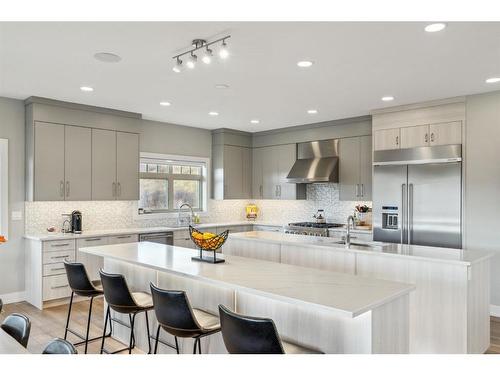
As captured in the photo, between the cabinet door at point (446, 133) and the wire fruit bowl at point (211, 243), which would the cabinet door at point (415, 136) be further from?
the wire fruit bowl at point (211, 243)

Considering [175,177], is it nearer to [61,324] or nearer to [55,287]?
[55,287]

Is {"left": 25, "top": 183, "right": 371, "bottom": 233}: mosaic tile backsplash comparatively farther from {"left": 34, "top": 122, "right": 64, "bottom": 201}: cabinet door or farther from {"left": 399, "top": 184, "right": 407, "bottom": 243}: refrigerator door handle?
{"left": 399, "top": 184, "right": 407, "bottom": 243}: refrigerator door handle

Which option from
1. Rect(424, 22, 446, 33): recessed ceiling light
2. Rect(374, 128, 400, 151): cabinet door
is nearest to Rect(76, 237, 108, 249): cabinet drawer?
Rect(374, 128, 400, 151): cabinet door

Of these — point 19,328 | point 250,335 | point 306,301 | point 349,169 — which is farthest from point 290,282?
point 349,169

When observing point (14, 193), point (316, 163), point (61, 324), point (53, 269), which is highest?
point (316, 163)

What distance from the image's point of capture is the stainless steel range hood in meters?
6.33

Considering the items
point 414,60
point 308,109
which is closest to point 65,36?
point 414,60

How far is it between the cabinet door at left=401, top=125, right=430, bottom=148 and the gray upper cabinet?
0.79m

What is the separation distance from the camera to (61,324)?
13.8 ft

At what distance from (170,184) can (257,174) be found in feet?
5.72

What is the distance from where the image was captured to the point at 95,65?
3.60 meters

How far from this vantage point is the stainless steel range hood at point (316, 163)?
6.33m

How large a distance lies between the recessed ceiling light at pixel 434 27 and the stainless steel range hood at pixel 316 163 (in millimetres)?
3545

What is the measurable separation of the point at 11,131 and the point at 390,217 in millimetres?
5091
